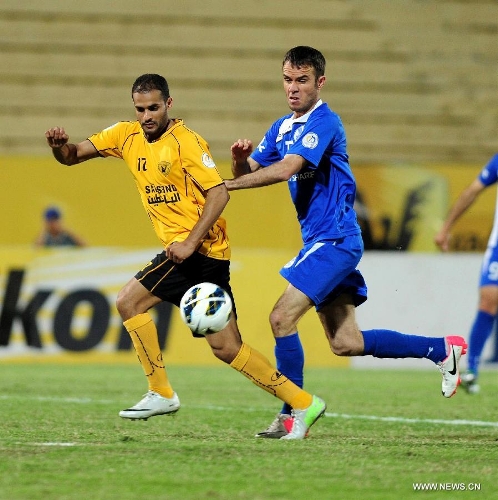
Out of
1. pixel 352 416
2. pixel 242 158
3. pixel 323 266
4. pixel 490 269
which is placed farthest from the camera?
pixel 490 269

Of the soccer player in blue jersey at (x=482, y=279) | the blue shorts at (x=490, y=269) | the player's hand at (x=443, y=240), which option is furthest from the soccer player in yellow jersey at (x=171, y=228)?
the blue shorts at (x=490, y=269)

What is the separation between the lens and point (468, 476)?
14.4ft

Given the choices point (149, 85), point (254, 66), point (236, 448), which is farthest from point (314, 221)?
point (254, 66)

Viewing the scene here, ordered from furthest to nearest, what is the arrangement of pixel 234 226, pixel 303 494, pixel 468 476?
pixel 234 226
pixel 468 476
pixel 303 494

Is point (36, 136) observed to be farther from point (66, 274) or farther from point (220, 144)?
point (66, 274)

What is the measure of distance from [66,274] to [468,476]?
839 centimetres

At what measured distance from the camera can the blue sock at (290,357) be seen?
5.85 m

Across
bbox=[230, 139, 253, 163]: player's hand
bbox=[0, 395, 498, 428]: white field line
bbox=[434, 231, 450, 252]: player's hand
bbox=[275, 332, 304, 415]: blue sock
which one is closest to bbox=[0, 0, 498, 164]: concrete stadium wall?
bbox=[434, 231, 450, 252]: player's hand

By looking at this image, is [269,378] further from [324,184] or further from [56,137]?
[56,137]

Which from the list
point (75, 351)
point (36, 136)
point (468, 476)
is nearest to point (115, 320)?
point (75, 351)

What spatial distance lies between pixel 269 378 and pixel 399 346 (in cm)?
89

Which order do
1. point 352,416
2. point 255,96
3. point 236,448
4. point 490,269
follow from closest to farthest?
point 236,448 → point 352,416 → point 490,269 → point 255,96

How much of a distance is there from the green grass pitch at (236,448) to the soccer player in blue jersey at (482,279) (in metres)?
0.28

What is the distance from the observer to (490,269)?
352 inches
